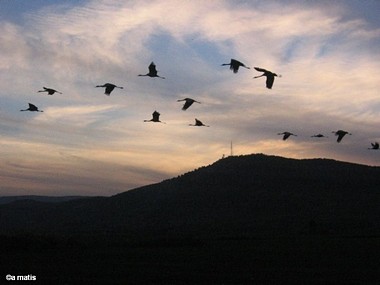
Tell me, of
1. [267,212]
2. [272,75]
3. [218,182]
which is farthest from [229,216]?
[272,75]

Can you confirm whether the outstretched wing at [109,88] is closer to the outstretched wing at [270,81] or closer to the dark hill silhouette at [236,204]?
the outstretched wing at [270,81]

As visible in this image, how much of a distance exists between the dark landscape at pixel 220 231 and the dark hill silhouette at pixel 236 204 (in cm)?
30

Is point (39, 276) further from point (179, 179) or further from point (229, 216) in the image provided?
point (179, 179)

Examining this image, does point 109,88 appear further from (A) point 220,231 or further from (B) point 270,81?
(A) point 220,231

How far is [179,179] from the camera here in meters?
189

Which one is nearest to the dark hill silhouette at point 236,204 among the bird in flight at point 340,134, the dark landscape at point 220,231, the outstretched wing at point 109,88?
the dark landscape at point 220,231

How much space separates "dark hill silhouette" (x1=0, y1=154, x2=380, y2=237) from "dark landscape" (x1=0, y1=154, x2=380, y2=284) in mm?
302

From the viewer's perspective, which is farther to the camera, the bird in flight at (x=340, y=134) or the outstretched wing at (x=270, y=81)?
the bird in flight at (x=340, y=134)

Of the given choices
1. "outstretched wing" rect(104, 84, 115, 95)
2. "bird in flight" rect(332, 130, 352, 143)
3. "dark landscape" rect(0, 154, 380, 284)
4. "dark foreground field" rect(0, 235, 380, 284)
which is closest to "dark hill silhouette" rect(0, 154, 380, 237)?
"dark landscape" rect(0, 154, 380, 284)

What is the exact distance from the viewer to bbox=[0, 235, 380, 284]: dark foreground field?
1490 inches

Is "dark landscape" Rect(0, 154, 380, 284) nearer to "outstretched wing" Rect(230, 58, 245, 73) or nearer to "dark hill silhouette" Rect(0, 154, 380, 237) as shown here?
"dark hill silhouette" Rect(0, 154, 380, 237)

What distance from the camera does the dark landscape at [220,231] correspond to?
42.2m

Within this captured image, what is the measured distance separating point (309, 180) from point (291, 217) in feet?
119

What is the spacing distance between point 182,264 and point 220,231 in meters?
78.1
